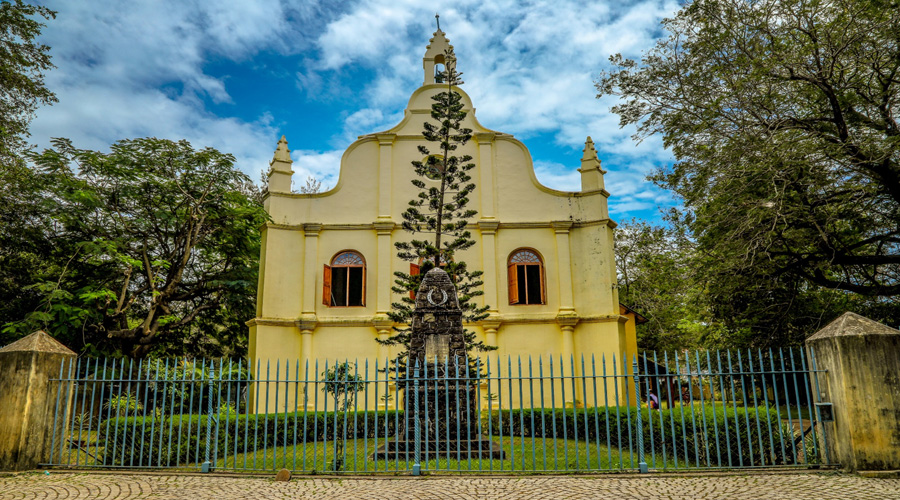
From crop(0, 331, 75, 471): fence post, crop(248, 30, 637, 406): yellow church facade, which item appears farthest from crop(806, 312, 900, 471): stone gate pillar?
crop(0, 331, 75, 471): fence post

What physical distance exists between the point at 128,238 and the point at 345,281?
19.7 ft

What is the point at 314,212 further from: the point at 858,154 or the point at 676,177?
the point at 858,154

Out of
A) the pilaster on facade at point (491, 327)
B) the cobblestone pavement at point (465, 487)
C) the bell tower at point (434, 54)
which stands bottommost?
the cobblestone pavement at point (465, 487)

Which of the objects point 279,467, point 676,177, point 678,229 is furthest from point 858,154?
point 279,467

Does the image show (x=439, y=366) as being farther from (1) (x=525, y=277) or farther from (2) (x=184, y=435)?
(1) (x=525, y=277)

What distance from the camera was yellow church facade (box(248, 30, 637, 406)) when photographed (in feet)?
54.2

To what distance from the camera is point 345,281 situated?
17.1 m

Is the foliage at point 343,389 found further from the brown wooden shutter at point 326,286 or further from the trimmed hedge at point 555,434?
the brown wooden shutter at point 326,286

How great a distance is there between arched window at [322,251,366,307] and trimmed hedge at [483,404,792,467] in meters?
6.52

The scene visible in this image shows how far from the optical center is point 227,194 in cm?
1661

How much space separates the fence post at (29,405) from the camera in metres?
7.99

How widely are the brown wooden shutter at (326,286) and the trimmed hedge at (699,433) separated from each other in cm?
680

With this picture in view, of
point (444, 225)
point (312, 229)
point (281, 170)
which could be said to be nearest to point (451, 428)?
point (444, 225)

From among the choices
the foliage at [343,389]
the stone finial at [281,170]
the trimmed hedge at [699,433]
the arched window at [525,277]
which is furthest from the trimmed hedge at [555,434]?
the stone finial at [281,170]
